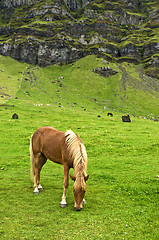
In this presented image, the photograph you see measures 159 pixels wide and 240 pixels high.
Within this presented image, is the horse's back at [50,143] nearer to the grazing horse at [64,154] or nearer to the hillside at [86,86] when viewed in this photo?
the grazing horse at [64,154]

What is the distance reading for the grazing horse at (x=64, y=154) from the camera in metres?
9.01

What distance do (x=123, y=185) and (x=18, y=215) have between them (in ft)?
22.6

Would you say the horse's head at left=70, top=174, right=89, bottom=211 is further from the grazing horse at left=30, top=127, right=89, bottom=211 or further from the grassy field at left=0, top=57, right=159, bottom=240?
the grassy field at left=0, top=57, right=159, bottom=240

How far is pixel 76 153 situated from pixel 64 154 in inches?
36.0

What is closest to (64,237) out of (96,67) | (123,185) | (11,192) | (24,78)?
(11,192)

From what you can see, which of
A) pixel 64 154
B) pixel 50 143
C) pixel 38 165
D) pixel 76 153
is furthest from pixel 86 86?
pixel 76 153

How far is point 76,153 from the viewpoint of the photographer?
31.9 feet

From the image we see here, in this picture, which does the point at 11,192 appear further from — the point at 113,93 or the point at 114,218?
the point at 113,93

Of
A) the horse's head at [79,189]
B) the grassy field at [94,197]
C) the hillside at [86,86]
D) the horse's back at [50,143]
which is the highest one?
the horse's back at [50,143]

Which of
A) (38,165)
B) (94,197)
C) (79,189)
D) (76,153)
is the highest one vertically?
(76,153)

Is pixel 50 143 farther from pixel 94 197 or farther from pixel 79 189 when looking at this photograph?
pixel 94 197

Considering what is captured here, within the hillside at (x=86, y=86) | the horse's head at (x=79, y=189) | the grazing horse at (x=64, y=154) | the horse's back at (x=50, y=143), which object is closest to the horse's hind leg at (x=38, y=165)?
the grazing horse at (x=64, y=154)

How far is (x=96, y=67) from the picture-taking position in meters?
155

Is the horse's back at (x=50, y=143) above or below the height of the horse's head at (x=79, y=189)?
above
